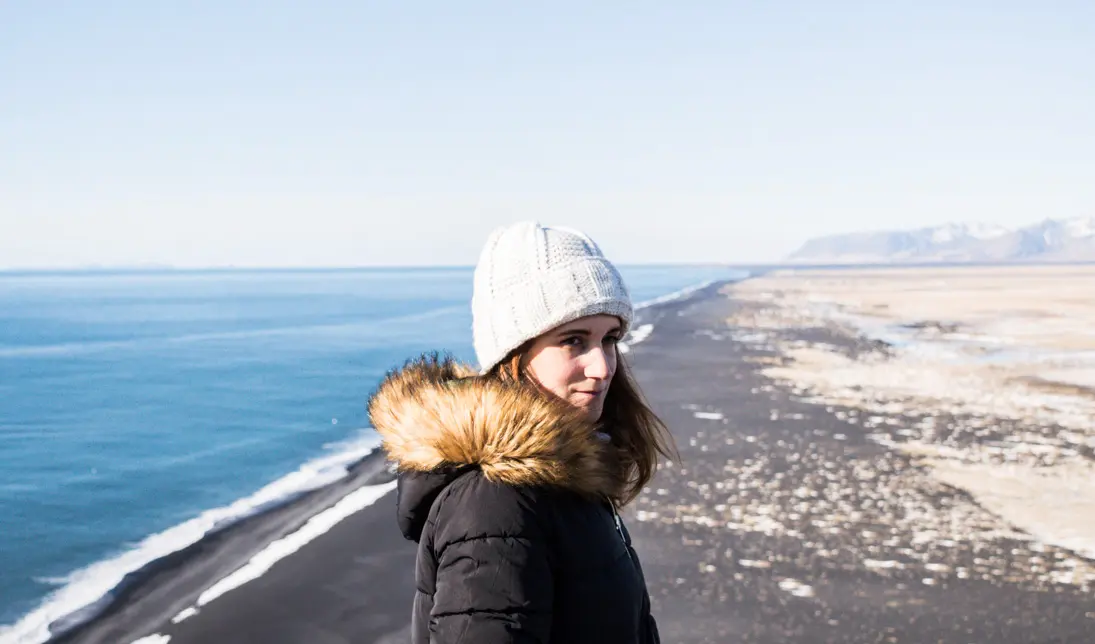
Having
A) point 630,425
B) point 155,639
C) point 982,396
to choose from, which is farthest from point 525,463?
point 982,396

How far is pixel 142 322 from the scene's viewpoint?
51.2m

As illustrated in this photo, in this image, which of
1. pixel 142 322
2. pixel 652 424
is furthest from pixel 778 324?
pixel 142 322

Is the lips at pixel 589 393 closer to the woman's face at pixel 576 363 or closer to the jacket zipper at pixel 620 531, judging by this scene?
the woman's face at pixel 576 363

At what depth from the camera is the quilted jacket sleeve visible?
1487 mm

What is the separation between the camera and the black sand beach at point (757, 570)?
628 centimetres

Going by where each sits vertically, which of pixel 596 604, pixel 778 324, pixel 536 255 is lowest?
pixel 778 324

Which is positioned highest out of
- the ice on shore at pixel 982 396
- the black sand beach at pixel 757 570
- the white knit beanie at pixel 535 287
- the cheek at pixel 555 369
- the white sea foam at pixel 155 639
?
the white knit beanie at pixel 535 287

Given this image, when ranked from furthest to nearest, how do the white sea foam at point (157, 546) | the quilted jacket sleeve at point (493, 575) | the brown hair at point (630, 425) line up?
Result: 1. the white sea foam at point (157, 546)
2. the brown hair at point (630, 425)
3. the quilted jacket sleeve at point (493, 575)

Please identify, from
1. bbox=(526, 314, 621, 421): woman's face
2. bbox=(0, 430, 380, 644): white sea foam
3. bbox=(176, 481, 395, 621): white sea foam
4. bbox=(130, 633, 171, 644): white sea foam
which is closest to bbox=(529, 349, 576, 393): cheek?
bbox=(526, 314, 621, 421): woman's face

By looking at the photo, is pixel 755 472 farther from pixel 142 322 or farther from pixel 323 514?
pixel 142 322

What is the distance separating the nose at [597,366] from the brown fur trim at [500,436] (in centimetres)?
9

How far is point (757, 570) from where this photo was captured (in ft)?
23.9

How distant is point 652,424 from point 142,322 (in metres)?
54.5

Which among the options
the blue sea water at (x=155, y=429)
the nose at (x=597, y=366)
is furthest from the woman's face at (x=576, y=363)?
the blue sea water at (x=155, y=429)
